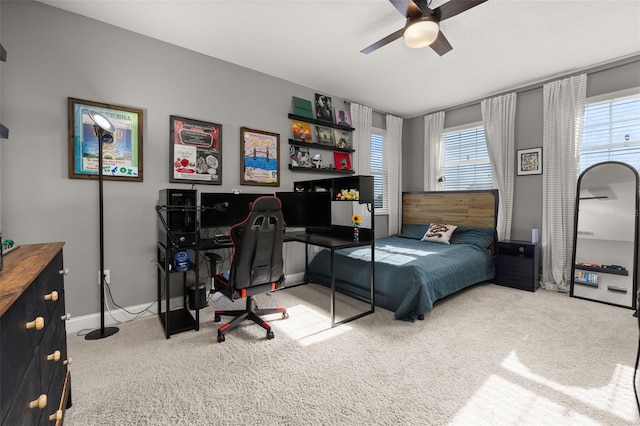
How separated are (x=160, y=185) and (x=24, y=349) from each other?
231cm

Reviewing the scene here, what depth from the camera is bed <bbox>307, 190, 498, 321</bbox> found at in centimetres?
282

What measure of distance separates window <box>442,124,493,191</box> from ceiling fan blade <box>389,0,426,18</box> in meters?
3.03

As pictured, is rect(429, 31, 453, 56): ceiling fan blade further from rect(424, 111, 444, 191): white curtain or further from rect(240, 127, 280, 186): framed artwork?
rect(424, 111, 444, 191): white curtain

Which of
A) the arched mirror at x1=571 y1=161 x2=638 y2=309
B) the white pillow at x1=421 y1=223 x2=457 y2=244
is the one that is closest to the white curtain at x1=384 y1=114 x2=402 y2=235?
the white pillow at x1=421 y1=223 x2=457 y2=244

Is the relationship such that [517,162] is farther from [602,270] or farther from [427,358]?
[427,358]

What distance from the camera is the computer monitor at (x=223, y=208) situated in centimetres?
302

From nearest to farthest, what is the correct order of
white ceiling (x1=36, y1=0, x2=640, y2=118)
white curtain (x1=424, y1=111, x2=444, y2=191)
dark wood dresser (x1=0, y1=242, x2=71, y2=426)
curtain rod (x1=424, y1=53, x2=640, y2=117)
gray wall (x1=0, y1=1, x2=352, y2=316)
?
dark wood dresser (x1=0, y1=242, x2=71, y2=426) < gray wall (x1=0, y1=1, x2=352, y2=316) < white ceiling (x1=36, y1=0, x2=640, y2=118) < curtain rod (x1=424, y1=53, x2=640, y2=117) < white curtain (x1=424, y1=111, x2=444, y2=191)

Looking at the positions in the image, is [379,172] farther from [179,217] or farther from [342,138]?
[179,217]

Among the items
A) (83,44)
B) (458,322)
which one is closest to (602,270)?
(458,322)

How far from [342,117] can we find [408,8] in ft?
7.73

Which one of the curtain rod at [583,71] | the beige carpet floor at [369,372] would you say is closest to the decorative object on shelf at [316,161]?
the beige carpet floor at [369,372]

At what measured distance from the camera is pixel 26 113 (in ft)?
7.64

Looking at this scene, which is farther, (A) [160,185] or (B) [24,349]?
(A) [160,185]

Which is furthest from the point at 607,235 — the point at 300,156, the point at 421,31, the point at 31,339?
the point at 31,339
